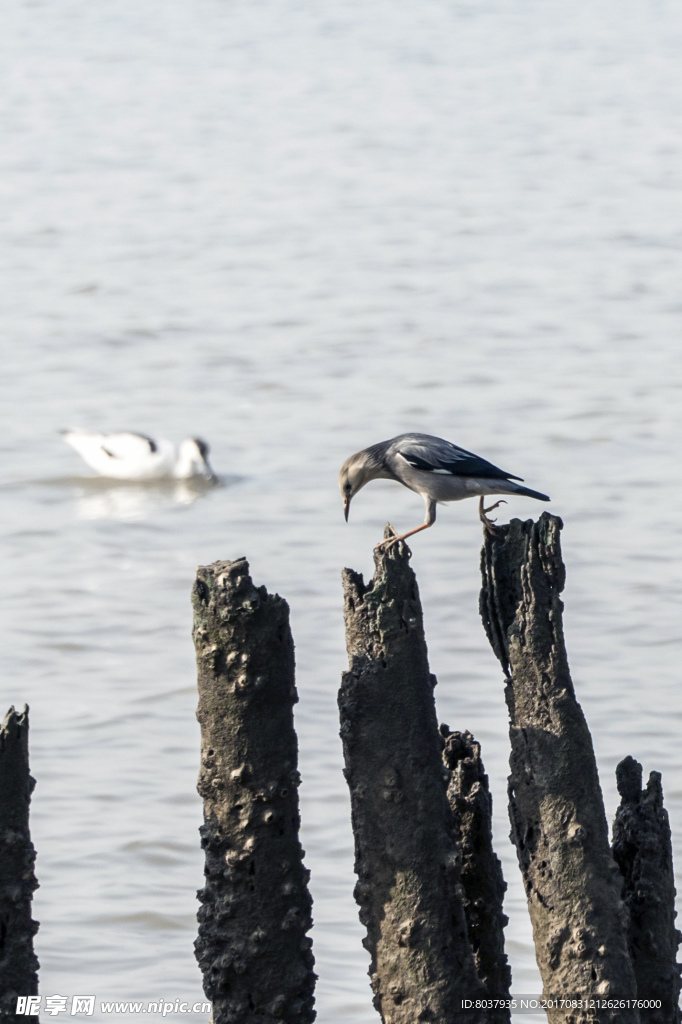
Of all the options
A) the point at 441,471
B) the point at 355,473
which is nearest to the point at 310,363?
the point at 355,473

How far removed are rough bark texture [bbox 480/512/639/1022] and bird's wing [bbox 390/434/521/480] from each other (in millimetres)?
1188

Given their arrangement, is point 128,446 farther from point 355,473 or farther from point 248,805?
point 248,805

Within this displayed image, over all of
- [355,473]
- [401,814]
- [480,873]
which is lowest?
[480,873]

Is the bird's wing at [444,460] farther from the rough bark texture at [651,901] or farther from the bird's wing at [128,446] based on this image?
the bird's wing at [128,446]

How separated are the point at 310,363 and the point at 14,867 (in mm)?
15970

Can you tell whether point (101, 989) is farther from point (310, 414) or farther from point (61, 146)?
point (61, 146)

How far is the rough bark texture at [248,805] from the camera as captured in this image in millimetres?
4965

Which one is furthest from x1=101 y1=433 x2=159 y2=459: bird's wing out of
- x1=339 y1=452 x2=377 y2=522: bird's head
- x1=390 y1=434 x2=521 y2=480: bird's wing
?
x1=390 y1=434 x2=521 y2=480: bird's wing

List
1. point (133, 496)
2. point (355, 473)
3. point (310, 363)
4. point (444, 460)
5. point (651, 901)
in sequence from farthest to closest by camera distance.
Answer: point (310, 363), point (133, 496), point (355, 473), point (444, 460), point (651, 901)

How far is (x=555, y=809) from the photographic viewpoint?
16.5 feet

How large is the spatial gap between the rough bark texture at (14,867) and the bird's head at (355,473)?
87.7 inches

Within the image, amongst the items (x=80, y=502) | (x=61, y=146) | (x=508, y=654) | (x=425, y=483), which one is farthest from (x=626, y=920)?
(x=61, y=146)

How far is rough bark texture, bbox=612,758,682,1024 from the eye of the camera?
531 cm

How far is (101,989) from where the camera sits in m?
7.45
